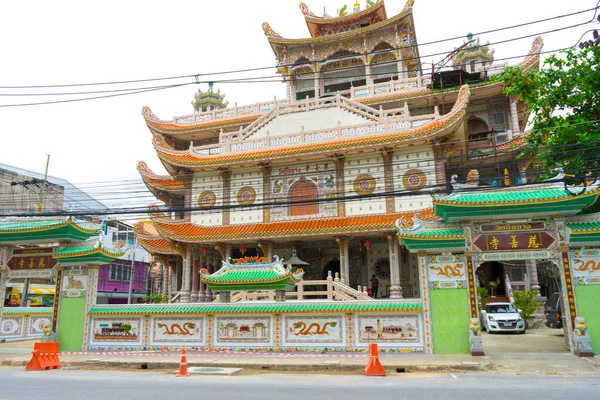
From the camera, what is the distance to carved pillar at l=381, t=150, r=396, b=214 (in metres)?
22.9

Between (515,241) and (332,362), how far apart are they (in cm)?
643

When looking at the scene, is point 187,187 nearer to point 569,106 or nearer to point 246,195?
point 246,195

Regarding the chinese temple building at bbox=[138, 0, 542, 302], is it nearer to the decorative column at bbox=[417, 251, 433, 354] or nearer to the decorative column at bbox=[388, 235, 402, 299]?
the decorative column at bbox=[388, 235, 402, 299]

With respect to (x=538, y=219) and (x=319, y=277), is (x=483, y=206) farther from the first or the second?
(x=319, y=277)

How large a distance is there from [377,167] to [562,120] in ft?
31.1

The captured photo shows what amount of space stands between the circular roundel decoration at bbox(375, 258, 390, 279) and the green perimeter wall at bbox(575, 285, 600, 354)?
1184cm

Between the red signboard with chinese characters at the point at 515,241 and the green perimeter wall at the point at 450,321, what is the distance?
1548 mm

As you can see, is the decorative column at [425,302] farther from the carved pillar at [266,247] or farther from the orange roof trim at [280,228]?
the carved pillar at [266,247]

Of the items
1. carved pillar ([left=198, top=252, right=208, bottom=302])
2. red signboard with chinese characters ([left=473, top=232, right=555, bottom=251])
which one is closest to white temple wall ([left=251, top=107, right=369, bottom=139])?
carved pillar ([left=198, top=252, right=208, bottom=302])

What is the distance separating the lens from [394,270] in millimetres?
21422

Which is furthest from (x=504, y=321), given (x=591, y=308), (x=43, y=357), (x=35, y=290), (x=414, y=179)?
(x=35, y=290)

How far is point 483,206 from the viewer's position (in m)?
12.9

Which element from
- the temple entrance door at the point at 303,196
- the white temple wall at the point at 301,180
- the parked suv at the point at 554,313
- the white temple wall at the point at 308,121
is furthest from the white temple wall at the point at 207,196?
the parked suv at the point at 554,313

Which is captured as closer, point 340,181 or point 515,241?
point 515,241
